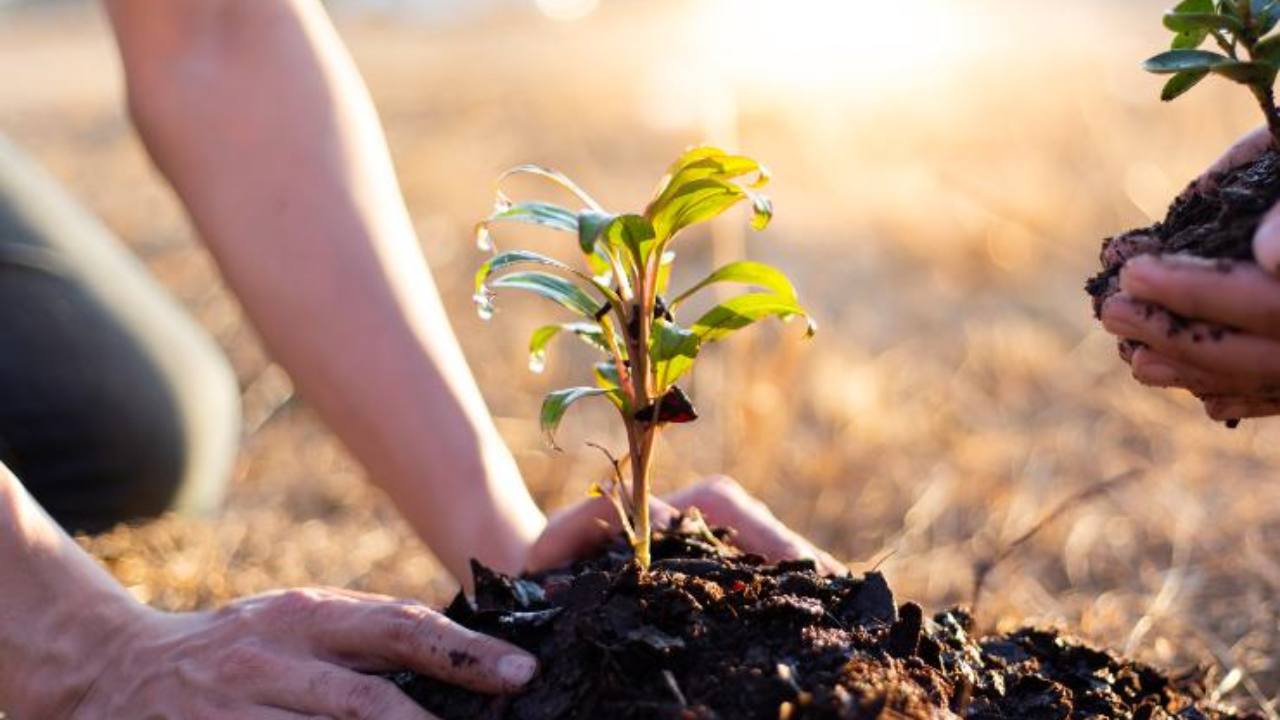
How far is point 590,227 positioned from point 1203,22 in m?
0.75

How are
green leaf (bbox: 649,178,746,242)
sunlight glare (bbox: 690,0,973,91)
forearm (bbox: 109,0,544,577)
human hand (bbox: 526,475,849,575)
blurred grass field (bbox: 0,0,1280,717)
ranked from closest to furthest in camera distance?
green leaf (bbox: 649,178,746,242), human hand (bbox: 526,475,849,575), forearm (bbox: 109,0,544,577), blurred grass field (bbox: 0,0,1280,717), sunlight glare (bbox: 690,0,973,91)

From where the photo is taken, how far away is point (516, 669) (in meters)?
1.42

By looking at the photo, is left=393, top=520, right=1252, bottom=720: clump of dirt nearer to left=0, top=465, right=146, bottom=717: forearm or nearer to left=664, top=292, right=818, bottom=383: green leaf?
left=664, top=292, right=818, bottom=383: green leaf

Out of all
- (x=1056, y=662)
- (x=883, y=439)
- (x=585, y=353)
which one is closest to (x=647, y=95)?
(x=585, y=353)

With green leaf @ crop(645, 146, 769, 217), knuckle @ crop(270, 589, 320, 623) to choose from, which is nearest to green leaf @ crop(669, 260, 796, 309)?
green leaf @ crop(645, 146, 769, 217)

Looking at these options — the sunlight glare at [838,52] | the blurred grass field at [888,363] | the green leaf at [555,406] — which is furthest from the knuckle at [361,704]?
the sunlight glare at [838,52]

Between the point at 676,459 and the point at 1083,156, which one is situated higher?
the point at 1083,156

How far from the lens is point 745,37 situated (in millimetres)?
9680

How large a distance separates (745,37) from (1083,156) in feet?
11.4

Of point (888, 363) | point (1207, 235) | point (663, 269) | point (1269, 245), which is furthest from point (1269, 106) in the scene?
point (888, 363)

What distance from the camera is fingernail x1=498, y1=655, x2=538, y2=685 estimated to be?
1.42 meters

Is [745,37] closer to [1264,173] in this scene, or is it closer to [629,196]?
[629,196]

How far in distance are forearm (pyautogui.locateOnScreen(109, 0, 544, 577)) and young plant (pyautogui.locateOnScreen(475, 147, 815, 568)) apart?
23.2 inches

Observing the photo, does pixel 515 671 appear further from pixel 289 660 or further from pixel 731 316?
pixel 731 316
